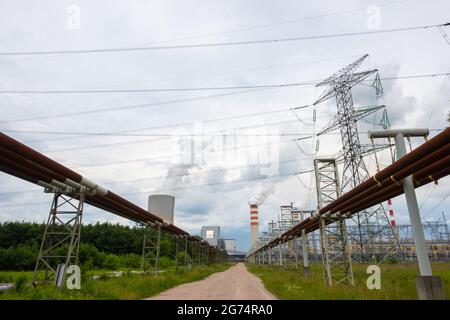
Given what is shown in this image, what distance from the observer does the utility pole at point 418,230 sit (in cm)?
895

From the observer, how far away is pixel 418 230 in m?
9.85

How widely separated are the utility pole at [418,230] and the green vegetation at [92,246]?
104ft

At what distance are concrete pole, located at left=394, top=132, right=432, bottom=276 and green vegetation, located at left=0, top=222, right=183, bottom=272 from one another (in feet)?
104

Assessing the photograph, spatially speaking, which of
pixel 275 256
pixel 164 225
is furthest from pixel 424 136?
pixel 275 256

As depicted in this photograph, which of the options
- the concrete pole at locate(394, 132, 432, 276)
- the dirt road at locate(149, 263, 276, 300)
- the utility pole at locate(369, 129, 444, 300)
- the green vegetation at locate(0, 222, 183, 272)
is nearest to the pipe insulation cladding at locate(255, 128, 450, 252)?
the utility pole at locate(369, 129, 444, 300)

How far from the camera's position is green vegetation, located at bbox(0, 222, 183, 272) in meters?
48.9

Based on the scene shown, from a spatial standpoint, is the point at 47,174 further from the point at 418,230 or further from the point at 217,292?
the point at 418,230

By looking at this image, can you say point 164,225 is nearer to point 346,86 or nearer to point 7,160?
point 7,160

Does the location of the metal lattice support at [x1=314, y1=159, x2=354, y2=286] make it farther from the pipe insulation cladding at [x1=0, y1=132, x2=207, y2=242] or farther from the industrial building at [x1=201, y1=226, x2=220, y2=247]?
the industrial building at [x1=201, y1=226, x2=220, y2=247]

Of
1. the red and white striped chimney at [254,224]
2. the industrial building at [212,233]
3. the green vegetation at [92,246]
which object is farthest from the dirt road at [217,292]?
the industrial building at [212,233]

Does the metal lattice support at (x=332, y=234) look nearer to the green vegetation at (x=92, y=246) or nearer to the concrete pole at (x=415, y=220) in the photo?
the concrete pole at (x=415, y=220)

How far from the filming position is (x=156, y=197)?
63.0 metres

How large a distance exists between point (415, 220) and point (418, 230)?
0.32 meters
